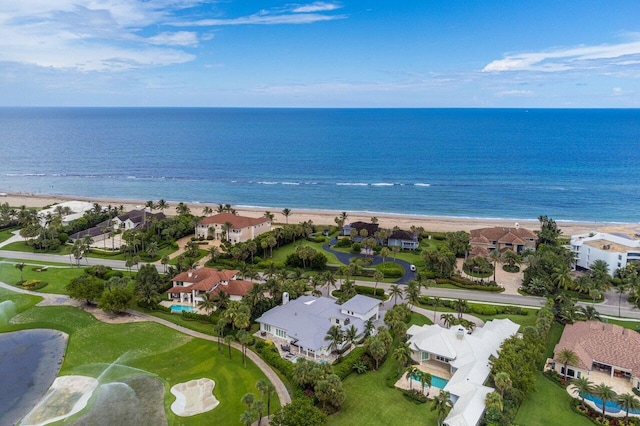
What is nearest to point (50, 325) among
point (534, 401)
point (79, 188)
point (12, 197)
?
point (534, 401)

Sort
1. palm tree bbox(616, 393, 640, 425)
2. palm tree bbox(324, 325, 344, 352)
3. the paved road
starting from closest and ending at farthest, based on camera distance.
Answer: palm tree bbox(616, 393, 640, 425) < palm tree bbox(324, 325, 344, 352) < the paved road

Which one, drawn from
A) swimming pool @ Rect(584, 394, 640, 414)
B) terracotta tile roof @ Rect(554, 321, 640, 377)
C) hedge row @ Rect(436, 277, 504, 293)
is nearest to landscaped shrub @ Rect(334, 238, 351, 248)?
hedge row @ Rect(436, 277, 504, 293)

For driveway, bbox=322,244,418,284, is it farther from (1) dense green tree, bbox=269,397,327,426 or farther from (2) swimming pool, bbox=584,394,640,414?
(1) dense green tree, bbox=269,397,327,426

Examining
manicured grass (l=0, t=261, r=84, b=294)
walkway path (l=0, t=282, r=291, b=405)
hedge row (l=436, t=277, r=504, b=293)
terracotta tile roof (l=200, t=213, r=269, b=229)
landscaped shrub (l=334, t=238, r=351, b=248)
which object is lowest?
walkway path (l=0, t=282, r=291, b=405)

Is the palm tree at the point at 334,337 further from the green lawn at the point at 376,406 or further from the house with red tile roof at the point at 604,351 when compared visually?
the house with red tile roof at the point at 604,351

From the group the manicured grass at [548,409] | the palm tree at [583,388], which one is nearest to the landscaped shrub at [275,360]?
the manicured grass at [548,409]
